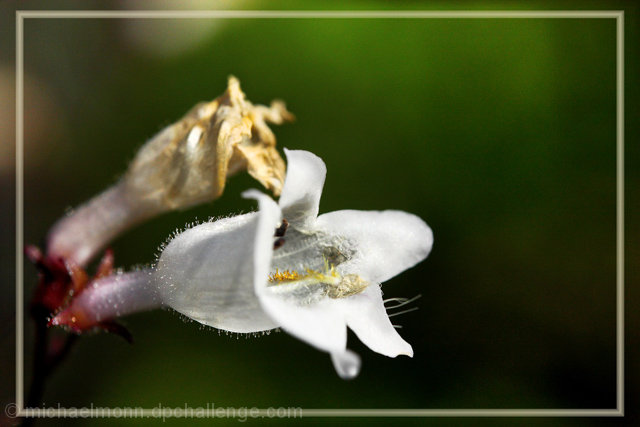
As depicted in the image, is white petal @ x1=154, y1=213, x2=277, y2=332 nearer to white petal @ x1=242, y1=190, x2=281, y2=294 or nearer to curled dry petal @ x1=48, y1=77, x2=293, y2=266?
white petal @ x1=242, y1=190, x2=281, y2=294

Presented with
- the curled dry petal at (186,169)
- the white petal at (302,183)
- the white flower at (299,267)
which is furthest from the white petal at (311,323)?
the curled dry petal at (186,169)

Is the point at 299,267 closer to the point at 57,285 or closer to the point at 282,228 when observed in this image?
the point at 282,228

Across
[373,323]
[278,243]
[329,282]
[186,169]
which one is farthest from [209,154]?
[373,323]

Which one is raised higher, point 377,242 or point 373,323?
point 377,242

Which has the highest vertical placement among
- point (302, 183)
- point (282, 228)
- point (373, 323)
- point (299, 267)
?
point (302, 183)

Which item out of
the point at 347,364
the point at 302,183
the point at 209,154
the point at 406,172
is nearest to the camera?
the point at 347,364

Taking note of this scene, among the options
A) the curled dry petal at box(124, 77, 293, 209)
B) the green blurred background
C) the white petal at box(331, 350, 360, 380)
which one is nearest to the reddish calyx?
the curled dry petal at box(124, 77, 293, 209)

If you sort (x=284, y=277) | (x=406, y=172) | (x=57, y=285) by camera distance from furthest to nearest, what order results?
(x=406, y=172), (x=57, y=285), (x=284, y=277)
